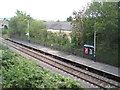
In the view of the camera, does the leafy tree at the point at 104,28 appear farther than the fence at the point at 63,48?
No

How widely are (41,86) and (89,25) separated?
10543 mm

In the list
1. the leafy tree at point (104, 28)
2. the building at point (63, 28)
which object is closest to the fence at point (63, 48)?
the leafy tree at point (104, 28)

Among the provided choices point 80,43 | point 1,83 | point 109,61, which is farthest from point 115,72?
point 1,83

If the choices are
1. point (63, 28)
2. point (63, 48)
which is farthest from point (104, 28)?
point (63, 28)

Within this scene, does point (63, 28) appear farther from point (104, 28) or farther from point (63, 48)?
point (104, 28)

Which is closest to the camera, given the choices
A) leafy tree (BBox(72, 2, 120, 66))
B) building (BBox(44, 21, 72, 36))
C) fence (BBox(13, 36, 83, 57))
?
leafy tree (BBox(72, 2, 120, 66))

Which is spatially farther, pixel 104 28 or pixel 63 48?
pixel 63 48

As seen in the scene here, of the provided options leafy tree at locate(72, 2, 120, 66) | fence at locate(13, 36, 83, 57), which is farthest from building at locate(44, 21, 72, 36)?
leafy tree at locate(72, 2, 120, 66)

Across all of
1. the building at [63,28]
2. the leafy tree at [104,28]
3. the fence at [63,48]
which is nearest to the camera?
the leafy tree at [104,28]

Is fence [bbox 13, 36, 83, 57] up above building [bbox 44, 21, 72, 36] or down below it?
below

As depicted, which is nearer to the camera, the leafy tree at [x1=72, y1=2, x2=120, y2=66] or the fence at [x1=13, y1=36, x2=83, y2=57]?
the leafy tree at [x1=72, y1=2, x2=120, y2=66]

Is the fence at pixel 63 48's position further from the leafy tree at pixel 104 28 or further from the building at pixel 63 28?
the building at pixel 63 28

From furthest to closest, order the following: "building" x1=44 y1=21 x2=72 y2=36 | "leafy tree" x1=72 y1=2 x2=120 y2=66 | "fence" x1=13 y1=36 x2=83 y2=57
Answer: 1. "building" x1=44 y1=21 x2=72 y2=36
2. "fence" x1=13 y1=36 x2=83 y2=57
3. "leafy tree" x1=72 y1=2 x2=120 y2=66

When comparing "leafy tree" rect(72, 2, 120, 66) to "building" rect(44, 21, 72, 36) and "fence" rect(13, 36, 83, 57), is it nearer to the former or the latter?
"fence" rect(13, 36, 83, 57)
